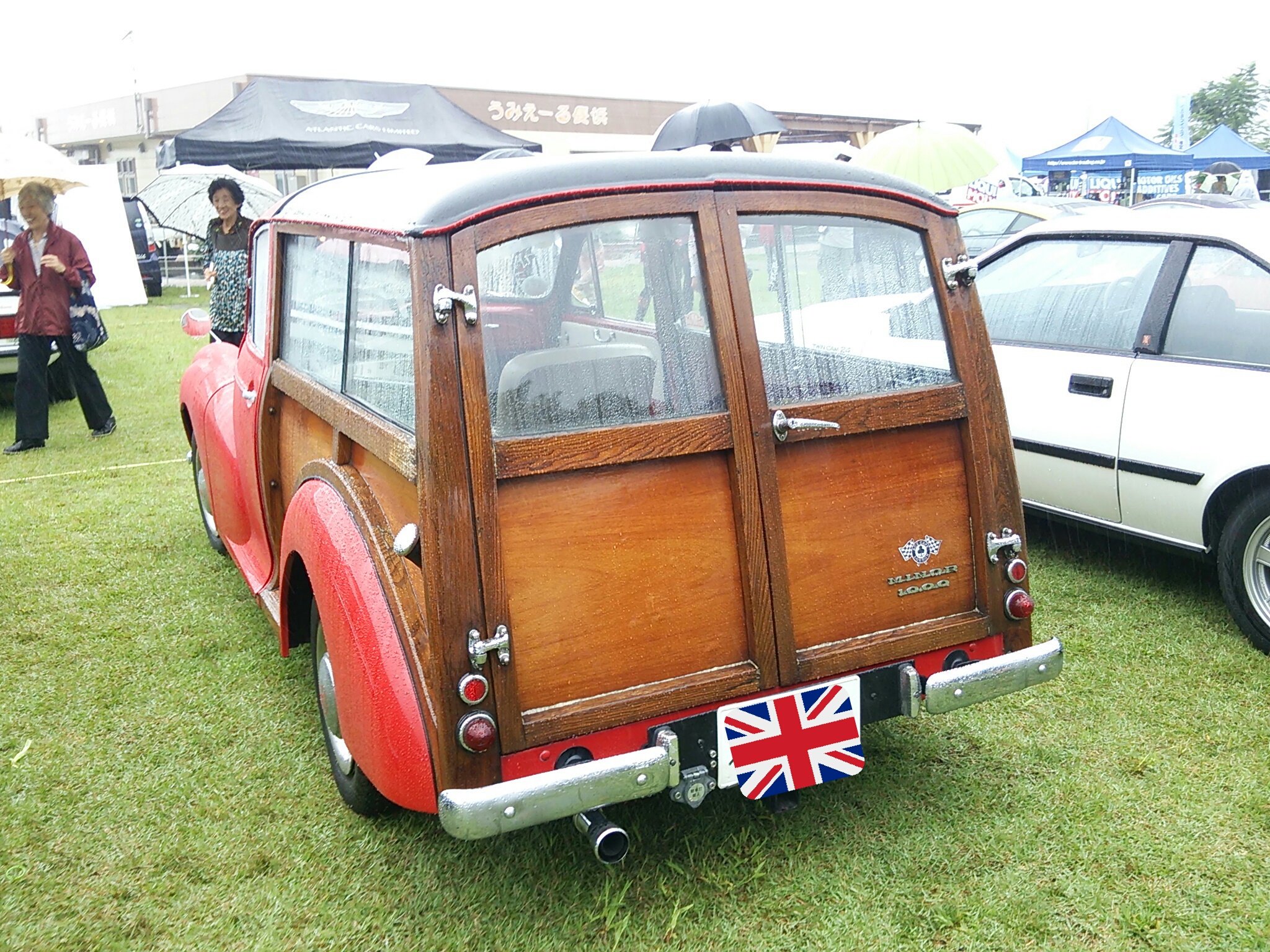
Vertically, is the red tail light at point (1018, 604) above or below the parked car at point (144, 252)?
below

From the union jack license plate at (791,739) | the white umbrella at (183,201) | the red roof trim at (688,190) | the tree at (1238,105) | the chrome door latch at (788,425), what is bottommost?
the union jack license plate at (791,739)

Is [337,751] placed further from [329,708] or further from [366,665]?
[366,665]

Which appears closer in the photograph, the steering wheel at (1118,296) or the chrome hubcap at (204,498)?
the steering wheel at (1118,296)

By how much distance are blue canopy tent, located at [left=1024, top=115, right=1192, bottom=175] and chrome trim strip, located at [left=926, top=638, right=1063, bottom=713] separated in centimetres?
2335

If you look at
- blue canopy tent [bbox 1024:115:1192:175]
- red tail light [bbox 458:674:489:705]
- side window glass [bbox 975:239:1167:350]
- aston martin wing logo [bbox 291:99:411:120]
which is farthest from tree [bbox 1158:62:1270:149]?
red tail light [bbox 458:674:489:705]

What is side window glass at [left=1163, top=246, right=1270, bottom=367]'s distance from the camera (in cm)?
406

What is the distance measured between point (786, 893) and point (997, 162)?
10111 millimetres

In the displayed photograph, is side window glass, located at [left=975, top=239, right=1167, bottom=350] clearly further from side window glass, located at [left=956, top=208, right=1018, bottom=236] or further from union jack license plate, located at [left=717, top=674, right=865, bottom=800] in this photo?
side window glass, located at [left=956, top=208, right=1018, bottom=236]

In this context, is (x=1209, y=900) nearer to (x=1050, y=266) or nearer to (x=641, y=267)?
(x=641, y=267)

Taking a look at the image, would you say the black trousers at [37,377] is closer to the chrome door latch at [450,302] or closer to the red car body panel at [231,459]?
the red car body panel at [231,459]

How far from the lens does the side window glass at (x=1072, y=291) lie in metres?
4.55

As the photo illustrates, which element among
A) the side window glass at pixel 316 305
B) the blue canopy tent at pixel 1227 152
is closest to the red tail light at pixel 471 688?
the side window glass at pixel 316 305

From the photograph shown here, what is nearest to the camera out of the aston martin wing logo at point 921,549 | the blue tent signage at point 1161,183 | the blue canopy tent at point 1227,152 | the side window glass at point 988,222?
the aston martin wing logo at point 921,549

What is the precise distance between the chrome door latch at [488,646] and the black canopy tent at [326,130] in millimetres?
12088
